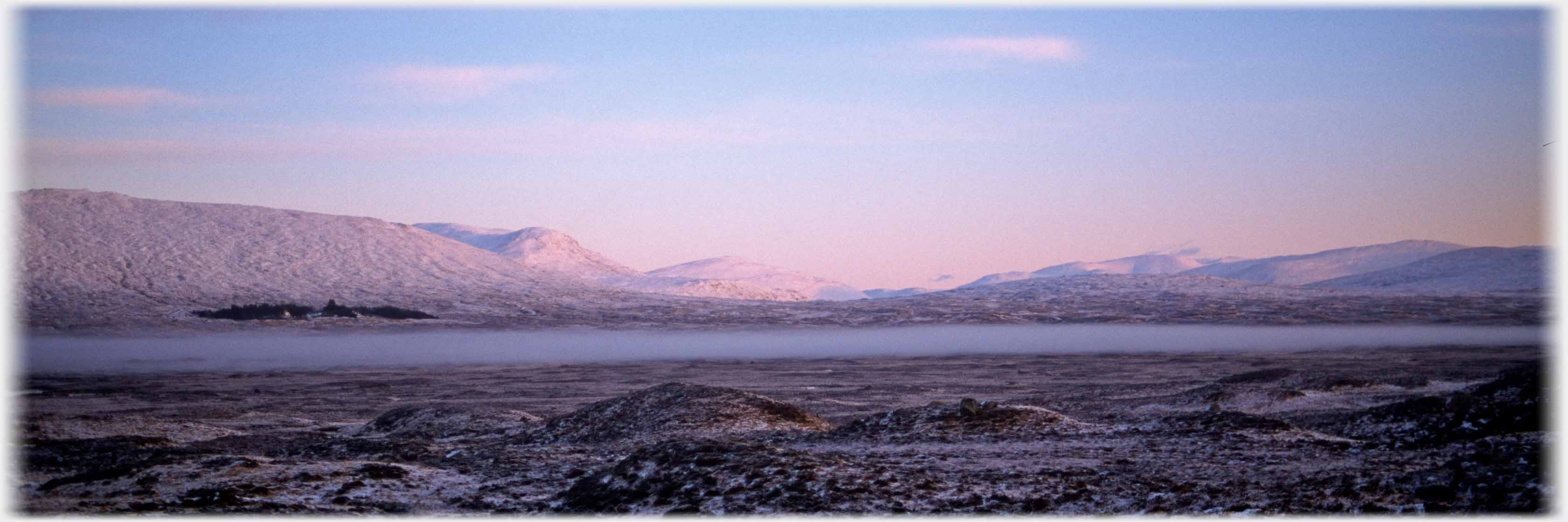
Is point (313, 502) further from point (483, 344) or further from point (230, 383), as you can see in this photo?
point (483, 344)

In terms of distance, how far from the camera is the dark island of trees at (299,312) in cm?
7475

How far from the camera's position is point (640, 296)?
9925 cm

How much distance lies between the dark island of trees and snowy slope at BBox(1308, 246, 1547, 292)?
98168 mm

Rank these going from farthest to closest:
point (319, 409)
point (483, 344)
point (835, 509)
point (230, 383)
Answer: point (483, 344) → point (230, 383) → point (319, 409) → point (835, 509)

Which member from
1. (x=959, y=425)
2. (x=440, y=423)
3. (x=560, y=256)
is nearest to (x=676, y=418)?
(x=959, y=425)

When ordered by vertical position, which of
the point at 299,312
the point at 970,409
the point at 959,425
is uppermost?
the point at 299,312

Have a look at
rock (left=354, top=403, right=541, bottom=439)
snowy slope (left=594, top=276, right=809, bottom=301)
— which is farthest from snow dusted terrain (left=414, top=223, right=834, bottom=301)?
rock (left=354, top=403, right=541, bottom=439)

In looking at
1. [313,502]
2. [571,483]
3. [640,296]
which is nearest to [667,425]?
[571,483]

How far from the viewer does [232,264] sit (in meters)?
92.3

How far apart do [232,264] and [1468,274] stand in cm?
14058

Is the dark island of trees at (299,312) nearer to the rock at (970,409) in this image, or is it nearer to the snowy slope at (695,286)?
the snowy slope at (695,286)

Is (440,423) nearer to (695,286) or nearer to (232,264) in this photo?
(232,264)

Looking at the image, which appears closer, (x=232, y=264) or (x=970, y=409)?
(x=970, y=409)

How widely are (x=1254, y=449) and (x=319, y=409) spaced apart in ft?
72.7
